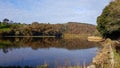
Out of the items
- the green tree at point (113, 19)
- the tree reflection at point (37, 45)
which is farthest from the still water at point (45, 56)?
the green tree at point (113, 19)

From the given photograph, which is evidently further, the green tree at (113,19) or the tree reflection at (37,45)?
the tree reflection at (37,45)

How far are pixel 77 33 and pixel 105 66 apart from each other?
17308 centimetres

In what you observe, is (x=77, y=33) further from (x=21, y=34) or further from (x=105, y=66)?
(x=105, y=66)

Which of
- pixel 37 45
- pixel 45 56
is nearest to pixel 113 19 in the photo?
pixel 45 56

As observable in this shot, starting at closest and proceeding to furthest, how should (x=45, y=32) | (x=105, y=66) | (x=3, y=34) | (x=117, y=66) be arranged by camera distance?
1. (x=117, y=66)
2. (x=105, y=66)
3. (x=3, y=34)
4. (x=45, y=32)

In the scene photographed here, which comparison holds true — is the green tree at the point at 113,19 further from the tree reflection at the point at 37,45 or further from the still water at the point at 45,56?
the tree reflection at the point at 37,45

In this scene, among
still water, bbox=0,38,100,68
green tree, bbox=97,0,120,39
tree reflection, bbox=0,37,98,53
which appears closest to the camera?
still water, bbox=0,38,100,68

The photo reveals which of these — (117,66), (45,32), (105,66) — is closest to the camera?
(117,66)

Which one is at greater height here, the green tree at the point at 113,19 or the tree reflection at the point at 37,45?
the green tree at the point at 113,19

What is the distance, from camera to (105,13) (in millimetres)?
61469

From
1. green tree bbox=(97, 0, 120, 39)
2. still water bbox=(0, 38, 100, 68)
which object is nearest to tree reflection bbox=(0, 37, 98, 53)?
still water bbox=(0, 38, 100, 68)

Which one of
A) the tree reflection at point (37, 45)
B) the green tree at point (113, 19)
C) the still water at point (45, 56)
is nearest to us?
the still water at point (45, 56)

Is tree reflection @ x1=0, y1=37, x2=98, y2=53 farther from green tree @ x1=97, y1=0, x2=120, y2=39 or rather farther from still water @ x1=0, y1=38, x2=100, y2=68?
green tree @ x1=97, y1=0, x2=120, y2=39

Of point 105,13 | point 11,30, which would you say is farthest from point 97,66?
point 11,30
